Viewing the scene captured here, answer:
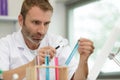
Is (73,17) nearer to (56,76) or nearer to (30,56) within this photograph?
(30,56)

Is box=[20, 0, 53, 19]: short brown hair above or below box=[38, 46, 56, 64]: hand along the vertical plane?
Answer: above

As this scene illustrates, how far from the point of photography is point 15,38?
1586 millimetres

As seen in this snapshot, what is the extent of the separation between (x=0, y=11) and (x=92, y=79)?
2.08 meters

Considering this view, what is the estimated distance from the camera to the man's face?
1.37 m

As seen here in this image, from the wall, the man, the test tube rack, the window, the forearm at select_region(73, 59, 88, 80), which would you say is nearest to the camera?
the test tube rack

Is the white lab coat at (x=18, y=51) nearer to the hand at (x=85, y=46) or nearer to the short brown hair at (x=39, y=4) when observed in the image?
the short brown hair at (x=39, y=4)

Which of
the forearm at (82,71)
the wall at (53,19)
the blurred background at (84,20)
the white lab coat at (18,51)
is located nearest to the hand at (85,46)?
the forearm at (82,71)

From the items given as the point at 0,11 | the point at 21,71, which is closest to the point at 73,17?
the point at 0,11

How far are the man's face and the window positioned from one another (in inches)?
40.4

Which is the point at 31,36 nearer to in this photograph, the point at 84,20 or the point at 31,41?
the point at 31,41

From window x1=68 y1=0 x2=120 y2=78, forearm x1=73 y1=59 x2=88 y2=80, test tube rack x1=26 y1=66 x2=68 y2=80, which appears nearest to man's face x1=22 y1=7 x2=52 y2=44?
forearm x1=73 y1=59 x2=88 y2=80

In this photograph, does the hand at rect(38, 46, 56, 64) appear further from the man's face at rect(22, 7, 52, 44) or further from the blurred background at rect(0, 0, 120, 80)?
the blurred background at rect(0, 0, 120, 80)

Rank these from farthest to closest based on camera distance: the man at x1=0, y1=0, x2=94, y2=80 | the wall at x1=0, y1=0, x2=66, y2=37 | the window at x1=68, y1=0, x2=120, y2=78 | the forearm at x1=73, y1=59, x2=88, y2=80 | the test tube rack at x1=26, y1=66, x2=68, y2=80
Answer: the wall at x1=0, y1=0, x2=66, y2=37
the window at x1=68, y1=0, x2=120, y2=78
the man at x1=0, y1=0, x2=94, y2=80
the forearm at x1=73, y1=59, x2=88, y2=80
the test tube rack at x1=26, y1=66, x2=68, y2=80

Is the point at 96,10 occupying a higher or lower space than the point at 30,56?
higher
